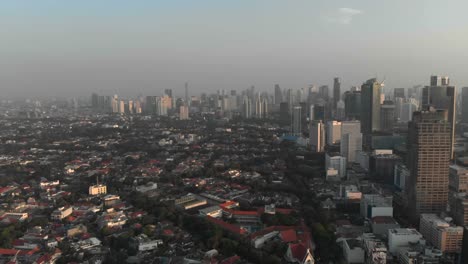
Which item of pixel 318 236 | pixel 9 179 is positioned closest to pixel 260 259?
pixel 318 236

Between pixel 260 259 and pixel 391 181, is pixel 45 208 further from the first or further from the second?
pixel 391 181

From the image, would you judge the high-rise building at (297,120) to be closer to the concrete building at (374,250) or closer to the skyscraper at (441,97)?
the skyscraper at (441,97)

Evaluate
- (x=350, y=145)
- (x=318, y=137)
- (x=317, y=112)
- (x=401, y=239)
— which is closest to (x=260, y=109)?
(x=317, y=112)

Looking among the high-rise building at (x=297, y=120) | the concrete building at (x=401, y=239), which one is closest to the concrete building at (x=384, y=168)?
the concrete building at (x=401, y=239)

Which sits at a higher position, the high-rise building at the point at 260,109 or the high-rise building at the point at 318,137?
the high-rise building at the point at 260,109

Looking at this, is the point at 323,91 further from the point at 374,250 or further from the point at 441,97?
the point at 374,250
